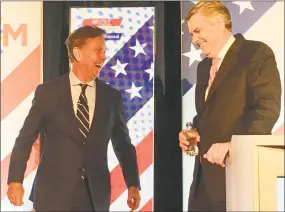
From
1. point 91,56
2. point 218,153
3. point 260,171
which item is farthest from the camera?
point 91,56

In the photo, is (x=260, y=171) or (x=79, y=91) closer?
(x=260, y=171)

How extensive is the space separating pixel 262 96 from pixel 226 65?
0.51ft

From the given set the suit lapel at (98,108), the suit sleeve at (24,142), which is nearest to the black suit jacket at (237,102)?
the suit lapel at (98,108)

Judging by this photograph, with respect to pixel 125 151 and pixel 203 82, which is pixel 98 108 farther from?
pixel 203 82

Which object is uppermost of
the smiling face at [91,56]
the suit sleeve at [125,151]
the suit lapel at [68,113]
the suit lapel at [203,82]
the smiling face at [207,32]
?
the smiling face at [207,32]

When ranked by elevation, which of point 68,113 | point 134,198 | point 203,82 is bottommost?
point 134,198

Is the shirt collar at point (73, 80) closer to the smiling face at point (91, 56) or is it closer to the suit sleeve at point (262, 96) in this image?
the smiling face at point (91, 56)

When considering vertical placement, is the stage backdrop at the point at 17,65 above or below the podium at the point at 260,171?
above

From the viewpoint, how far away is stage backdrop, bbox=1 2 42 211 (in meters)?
1.59

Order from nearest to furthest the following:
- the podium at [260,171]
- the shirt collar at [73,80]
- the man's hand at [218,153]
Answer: the podium at [260,171] → the man's hand at [218,153] → the shirt collar at [73,80]

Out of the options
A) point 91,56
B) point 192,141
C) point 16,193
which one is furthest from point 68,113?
point 192,141

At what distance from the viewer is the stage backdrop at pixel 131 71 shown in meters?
1.58

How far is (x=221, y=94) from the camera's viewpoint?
1.54 m

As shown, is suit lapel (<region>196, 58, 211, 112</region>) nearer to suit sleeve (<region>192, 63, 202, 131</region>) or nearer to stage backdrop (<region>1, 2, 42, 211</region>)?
suit sleeve (<region>192, 63, 202, 131</region>)
